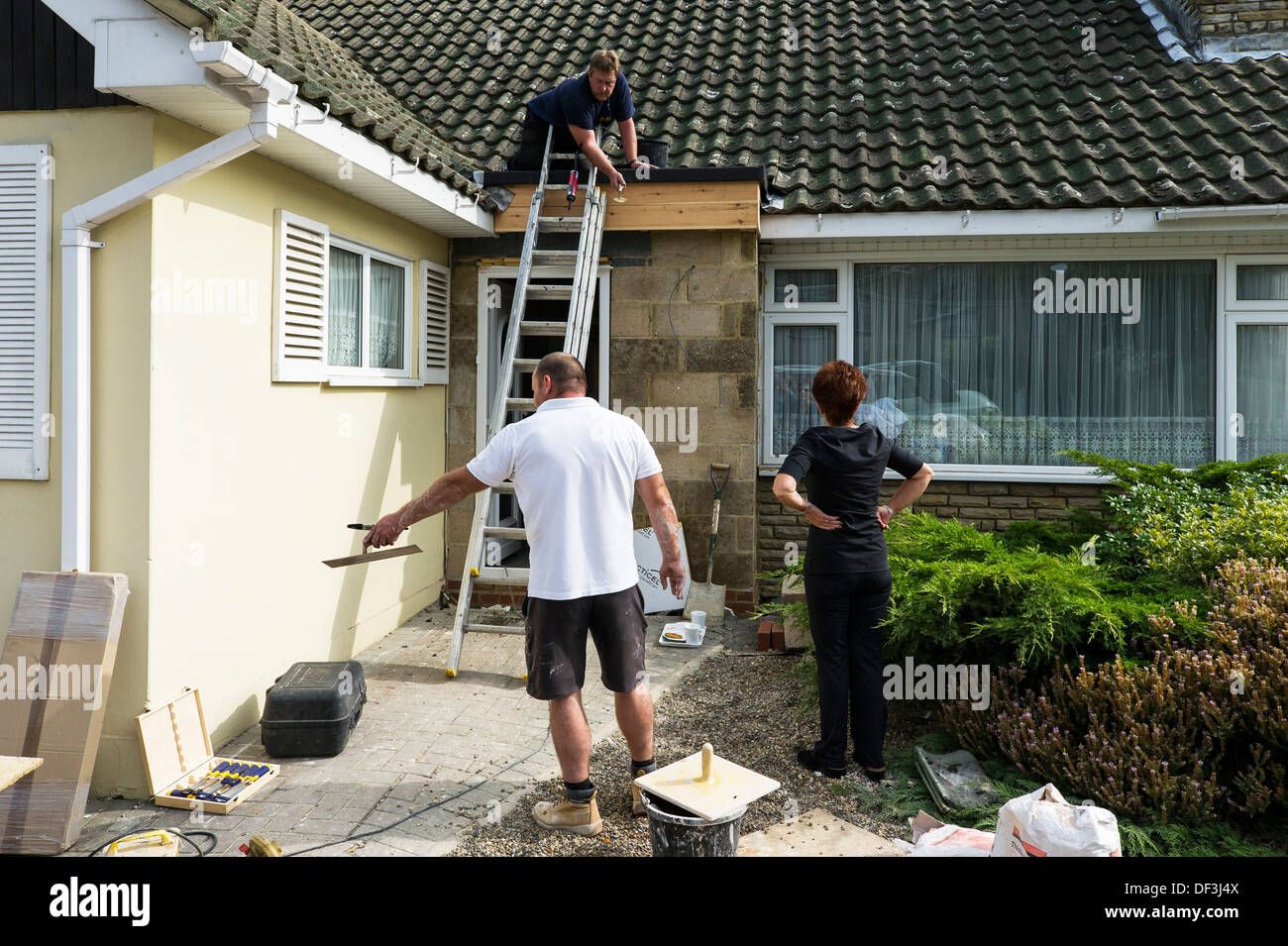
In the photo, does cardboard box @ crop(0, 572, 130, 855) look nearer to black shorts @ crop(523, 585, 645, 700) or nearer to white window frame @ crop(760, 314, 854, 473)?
black shorts @ crop(523, 585, 645, 700)

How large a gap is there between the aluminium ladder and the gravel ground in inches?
48.6

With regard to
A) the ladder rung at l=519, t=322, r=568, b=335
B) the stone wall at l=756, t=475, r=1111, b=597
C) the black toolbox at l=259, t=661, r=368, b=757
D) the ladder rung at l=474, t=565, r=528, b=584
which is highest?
the ladder rung at l=519, t=322, r=568, b=335

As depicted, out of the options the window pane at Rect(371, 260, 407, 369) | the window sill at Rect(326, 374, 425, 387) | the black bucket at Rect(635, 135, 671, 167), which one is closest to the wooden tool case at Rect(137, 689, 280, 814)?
the window sill at Rect(326, 374, 425, 387)

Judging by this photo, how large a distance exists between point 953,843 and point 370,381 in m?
4.58

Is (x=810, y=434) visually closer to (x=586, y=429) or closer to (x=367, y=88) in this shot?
(x=586, y=429)

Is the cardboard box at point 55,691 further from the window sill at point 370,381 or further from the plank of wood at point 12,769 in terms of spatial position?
the window sill at point 370,381

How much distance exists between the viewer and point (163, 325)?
4.52m

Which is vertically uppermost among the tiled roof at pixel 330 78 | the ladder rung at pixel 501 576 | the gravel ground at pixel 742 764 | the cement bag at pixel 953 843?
the tiled roof at pixel 330 78

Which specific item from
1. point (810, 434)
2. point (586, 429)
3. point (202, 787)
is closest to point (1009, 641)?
point (810, 434)

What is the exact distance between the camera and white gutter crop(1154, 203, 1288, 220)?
23.4 ft

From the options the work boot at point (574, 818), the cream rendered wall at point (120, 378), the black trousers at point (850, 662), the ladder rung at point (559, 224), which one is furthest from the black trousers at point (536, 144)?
the work boot at point (574, 818)

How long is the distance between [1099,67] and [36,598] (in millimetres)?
9122

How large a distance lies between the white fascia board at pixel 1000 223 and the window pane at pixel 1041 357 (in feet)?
2.07

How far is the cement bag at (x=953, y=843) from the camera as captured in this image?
3.60 meters
